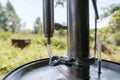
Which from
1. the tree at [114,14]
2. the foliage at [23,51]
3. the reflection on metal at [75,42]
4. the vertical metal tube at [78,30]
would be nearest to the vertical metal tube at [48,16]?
the reflection on metal at [75,42]

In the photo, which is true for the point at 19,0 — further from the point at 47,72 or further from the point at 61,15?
the point at 47,72

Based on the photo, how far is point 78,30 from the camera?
86cm

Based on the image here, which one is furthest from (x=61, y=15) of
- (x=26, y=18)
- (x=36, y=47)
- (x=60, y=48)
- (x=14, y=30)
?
(x=14, y=30)

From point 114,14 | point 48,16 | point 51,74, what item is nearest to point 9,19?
point 114,14

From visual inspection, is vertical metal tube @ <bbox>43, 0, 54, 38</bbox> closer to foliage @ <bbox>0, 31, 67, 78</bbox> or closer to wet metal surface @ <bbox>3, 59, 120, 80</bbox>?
wet metal surface @ <bbox>3, 59, 120, 80</bbox>

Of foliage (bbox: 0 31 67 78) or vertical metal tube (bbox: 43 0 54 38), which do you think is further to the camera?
foliage (bbox: 0 31 67 78)

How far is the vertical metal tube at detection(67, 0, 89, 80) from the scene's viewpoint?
847 millimetres

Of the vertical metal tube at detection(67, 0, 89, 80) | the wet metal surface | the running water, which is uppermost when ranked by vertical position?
the vertical metal tube at detection(67, 0, 89, 80)

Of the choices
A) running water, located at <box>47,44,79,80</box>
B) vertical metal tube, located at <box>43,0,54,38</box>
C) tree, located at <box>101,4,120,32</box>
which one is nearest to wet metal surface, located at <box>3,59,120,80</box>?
running water, located at <box>47,44,79,80</box>

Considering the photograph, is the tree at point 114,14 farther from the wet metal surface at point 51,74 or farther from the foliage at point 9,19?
the wet metal surface at point 51,74

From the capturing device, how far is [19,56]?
332 cm

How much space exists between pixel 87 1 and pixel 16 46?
277cm

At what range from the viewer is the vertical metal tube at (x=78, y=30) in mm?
847

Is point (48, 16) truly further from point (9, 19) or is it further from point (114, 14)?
point (9, 19)
